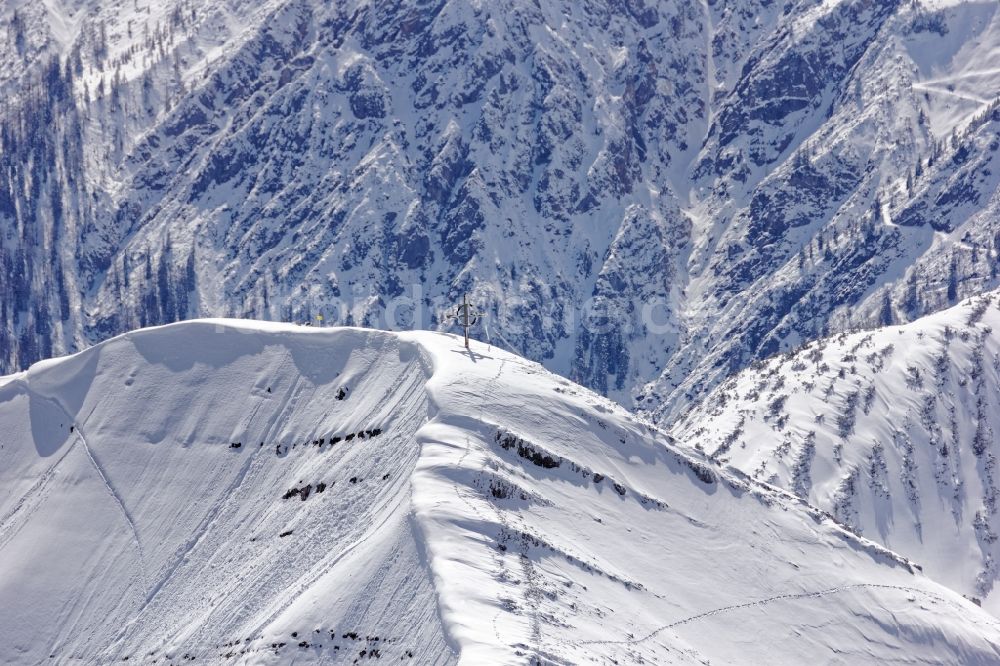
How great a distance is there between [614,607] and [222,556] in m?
27.9

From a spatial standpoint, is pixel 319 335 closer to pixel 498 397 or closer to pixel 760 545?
pixel 498 397

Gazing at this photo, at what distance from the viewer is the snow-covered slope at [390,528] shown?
3167 inches

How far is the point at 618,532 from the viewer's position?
91.2 meters

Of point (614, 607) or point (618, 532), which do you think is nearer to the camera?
point (614, 607)

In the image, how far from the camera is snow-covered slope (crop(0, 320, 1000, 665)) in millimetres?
80438

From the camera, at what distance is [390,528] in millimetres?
84750

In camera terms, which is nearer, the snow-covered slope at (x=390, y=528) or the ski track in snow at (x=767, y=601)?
the ski track in snow at (x=767, y=601)

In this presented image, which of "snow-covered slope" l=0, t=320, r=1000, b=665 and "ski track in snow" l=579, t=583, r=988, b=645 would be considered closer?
"ski track in snow" l=579, t=583, r=988, b=645

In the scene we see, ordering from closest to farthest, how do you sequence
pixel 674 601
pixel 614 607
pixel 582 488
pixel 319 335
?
pixel 614 607
pixel 674 601
pixel 582 488
pixel 319 335

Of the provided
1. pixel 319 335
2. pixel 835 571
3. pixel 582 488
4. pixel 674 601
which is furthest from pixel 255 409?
pixel 835 571

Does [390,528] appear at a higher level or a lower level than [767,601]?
higher

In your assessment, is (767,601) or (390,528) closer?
(390,528)

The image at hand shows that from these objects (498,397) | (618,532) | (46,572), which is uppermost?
(498,397)

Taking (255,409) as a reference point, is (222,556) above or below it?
below
